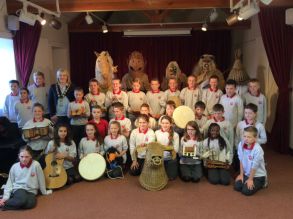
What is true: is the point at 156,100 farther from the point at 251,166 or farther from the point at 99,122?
the point at 251,166

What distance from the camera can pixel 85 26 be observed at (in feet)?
23.4

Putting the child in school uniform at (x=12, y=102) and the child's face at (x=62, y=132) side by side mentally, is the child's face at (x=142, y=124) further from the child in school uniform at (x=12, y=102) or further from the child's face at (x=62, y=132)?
the child in school uniform at (x=12, y=102)

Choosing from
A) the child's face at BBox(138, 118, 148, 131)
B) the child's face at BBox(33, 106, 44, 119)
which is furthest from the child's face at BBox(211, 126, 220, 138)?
the child's face at BBox(33, 106, 44, 119)

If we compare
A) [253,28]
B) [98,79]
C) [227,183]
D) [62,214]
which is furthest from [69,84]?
[253,28]

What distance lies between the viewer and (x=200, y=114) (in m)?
4.35

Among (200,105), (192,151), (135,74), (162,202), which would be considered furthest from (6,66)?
(162,202)

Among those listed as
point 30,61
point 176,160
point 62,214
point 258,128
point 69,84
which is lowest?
point 62,214

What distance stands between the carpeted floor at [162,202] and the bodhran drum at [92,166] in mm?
94

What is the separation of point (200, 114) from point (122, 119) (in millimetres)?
1024

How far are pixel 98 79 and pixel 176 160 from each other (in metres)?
1.85

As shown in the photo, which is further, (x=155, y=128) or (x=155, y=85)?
(x=155, y=85)

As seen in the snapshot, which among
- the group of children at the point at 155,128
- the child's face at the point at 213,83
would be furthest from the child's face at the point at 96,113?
the child's face at the point at 213,83

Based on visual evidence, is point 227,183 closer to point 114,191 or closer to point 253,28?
point 114,191

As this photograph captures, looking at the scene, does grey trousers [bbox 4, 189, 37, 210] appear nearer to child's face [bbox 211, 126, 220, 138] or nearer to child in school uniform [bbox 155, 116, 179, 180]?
child in school uniform [bbox 155, 116, 179, 180]
